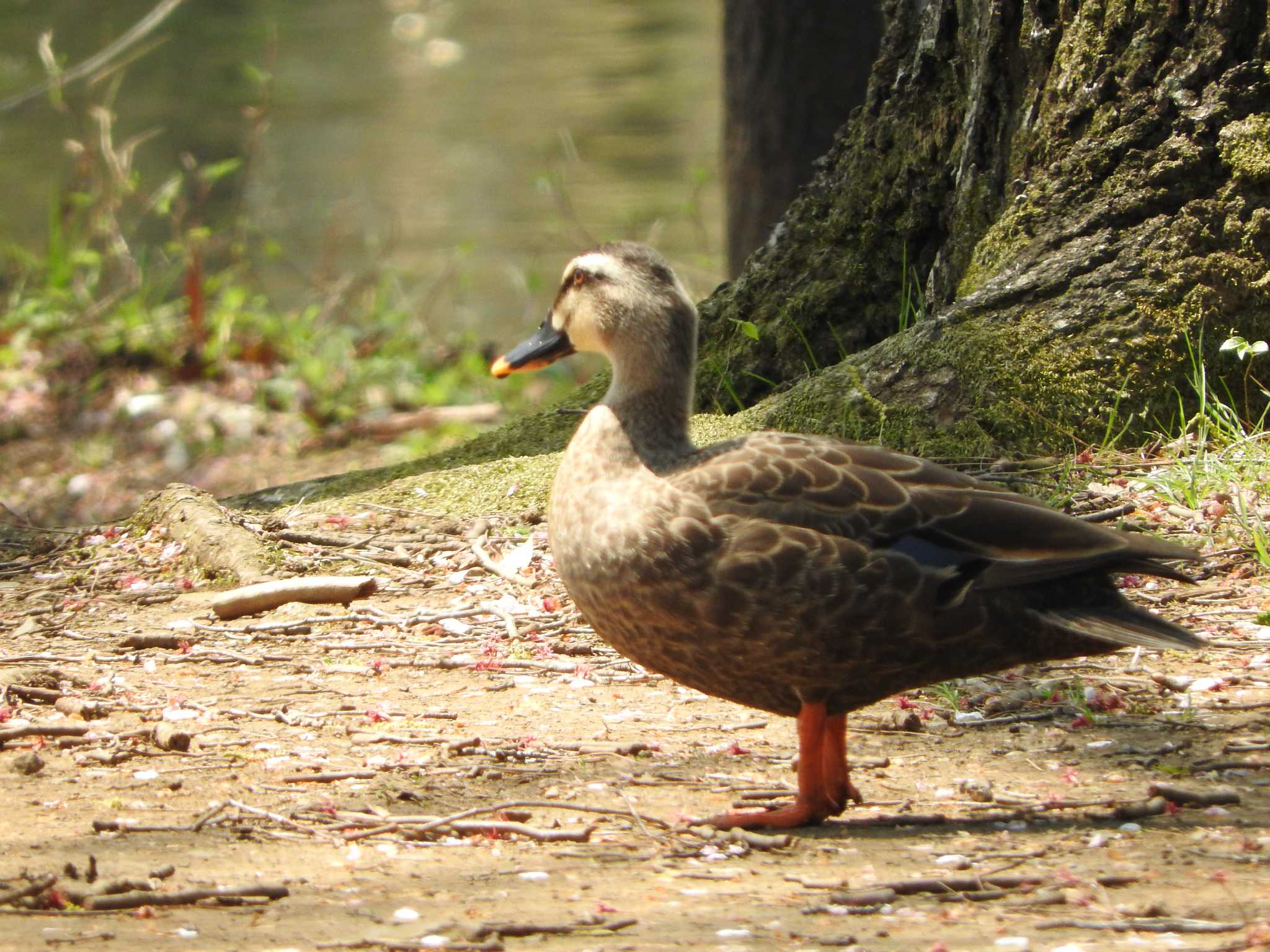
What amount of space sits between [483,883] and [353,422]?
21.7ft

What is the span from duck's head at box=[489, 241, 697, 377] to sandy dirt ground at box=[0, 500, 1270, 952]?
90 cm

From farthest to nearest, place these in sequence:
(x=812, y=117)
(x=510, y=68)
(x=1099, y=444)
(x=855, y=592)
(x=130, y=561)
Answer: (x=510, y=68), (x=812, y=117), (x=130, y=561), (x=1099, y=444), (x=855, y=592)

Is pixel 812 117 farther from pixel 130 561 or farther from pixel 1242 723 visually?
pixel 1242 723

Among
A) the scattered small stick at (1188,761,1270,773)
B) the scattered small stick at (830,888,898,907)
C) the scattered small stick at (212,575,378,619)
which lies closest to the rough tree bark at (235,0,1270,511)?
the scattered small stick at (212,575,378,619)

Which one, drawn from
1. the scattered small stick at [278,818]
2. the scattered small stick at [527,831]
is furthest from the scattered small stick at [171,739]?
the scattered small stick at [527,831]

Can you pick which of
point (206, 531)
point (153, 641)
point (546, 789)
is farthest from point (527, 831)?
point (206, 531)

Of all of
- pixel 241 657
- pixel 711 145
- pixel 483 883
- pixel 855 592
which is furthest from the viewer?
pixel 711 145

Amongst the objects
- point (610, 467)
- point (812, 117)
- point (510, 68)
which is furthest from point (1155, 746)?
point (510, 68)

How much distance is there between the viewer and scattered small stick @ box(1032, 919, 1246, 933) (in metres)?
2.36

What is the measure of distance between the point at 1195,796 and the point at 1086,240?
2.28 meters

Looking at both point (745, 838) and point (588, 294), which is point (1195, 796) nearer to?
point (745, 838)

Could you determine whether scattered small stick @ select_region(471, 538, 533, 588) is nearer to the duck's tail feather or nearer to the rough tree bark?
the rough tree bark

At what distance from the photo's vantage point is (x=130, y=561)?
5.07m

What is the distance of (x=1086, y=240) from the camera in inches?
187
